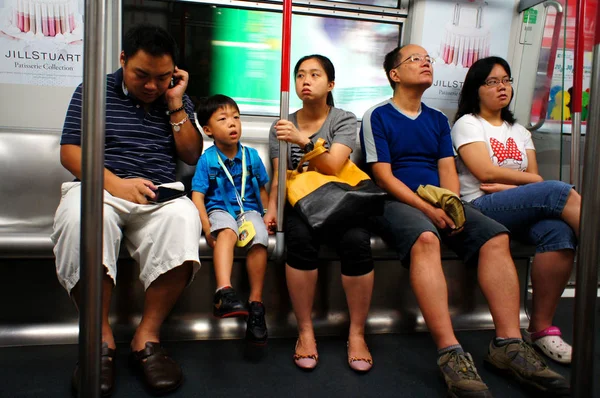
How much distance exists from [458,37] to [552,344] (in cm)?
204

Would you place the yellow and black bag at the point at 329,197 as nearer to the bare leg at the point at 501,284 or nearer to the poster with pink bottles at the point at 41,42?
the bare leg at the point at 501,284

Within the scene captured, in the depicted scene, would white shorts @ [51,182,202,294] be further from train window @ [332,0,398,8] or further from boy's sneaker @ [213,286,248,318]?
train window @ [332,0,398,8]

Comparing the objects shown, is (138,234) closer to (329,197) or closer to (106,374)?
(106,374)

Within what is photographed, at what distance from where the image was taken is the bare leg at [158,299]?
1730 mm

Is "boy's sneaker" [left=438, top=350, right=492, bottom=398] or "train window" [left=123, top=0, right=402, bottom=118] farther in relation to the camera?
"train window" [left=123, top=0, right=402, bottom=118]

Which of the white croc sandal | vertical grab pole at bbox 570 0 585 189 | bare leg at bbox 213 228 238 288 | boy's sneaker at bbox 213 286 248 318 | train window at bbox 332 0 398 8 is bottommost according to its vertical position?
the white croc sandal

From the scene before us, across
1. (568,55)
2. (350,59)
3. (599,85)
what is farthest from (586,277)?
(568,55)

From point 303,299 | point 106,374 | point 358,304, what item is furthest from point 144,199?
point 358,304

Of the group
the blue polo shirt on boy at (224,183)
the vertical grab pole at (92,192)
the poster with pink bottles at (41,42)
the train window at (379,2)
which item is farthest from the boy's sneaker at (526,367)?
the poster with pink bottles at (41,42)

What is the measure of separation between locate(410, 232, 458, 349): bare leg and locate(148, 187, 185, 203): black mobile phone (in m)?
0.93

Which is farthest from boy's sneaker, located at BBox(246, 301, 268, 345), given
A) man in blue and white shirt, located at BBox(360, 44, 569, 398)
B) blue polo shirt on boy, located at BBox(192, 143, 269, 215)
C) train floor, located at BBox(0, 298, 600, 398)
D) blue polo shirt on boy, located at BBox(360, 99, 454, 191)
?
blue polo shirt on boy, located at BBox(360, 99, 454, 191)

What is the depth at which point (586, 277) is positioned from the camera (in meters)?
0.89

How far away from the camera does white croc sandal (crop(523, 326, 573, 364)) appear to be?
1.91 metres

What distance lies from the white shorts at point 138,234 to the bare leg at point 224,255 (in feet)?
0.28
